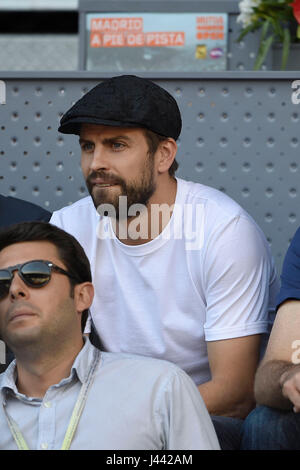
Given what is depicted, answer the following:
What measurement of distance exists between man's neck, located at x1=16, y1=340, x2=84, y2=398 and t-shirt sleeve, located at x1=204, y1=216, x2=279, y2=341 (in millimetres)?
603

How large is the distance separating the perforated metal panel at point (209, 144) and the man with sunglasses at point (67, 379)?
3.50 feet

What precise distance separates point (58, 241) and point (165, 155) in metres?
0.73

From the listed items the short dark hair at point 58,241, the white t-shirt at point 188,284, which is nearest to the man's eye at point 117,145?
the white t-shirt at point 188,284

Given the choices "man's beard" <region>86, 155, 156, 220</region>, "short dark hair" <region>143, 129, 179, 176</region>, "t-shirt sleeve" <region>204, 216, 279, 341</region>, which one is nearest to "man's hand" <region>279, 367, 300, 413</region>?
"t-shirt sleeve" <region>204, 216, 279, 341</region>

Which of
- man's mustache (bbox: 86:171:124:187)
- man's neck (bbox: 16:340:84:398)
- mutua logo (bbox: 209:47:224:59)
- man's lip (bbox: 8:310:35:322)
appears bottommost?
man's neck (bbox: 16:340:84:398)

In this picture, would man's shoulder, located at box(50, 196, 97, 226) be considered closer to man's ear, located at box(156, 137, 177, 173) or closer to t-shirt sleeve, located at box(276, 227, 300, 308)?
man's ear, located at box(156, 137, 177, 173)

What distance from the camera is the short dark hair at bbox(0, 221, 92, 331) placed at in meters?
2.29

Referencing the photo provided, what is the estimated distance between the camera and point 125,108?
277 centimetres

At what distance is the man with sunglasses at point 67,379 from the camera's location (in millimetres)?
2039

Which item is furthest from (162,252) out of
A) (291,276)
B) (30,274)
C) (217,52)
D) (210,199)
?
(217,52)

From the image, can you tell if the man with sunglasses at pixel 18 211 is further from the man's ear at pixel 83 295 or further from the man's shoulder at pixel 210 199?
the man's ear at pixel 83 295

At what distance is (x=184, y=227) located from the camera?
2.81m

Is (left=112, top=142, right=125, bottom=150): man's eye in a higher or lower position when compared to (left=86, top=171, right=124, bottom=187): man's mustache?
higher

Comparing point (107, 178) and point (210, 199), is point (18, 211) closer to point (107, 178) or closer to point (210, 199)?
point (107, 178)
